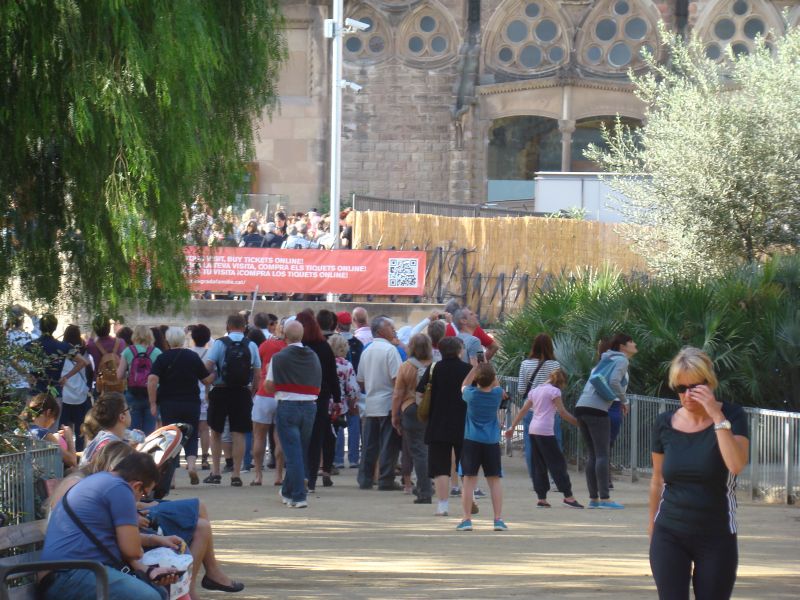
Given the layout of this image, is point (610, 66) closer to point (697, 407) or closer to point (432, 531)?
point (432, 531)

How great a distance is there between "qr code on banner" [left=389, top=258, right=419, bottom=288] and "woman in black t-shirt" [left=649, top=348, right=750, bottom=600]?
21024 millimetres

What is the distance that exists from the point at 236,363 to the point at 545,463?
10.5 feet

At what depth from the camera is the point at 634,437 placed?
15703 millimetres

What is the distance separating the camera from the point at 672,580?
5887 mm

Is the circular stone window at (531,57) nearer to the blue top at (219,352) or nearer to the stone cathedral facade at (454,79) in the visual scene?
the stone cathedral facade at (454,79)

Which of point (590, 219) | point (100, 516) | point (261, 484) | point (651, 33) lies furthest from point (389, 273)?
point (100, 516)

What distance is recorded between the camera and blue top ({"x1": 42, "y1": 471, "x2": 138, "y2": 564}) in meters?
6.43

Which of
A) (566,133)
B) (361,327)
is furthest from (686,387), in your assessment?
(566,133)

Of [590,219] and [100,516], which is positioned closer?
[100,516]

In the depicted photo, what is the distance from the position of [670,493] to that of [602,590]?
273 centimetres

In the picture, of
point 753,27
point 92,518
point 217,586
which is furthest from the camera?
point 753,27

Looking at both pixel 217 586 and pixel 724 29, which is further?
pixel 724 29

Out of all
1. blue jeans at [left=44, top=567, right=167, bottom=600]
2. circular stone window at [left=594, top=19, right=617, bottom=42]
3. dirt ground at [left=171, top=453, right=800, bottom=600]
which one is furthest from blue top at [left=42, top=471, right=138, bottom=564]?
circular stone window at [left=594, top=19, right=617, bottom=42]

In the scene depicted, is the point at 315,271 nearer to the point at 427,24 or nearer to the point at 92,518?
the point at 427,24
